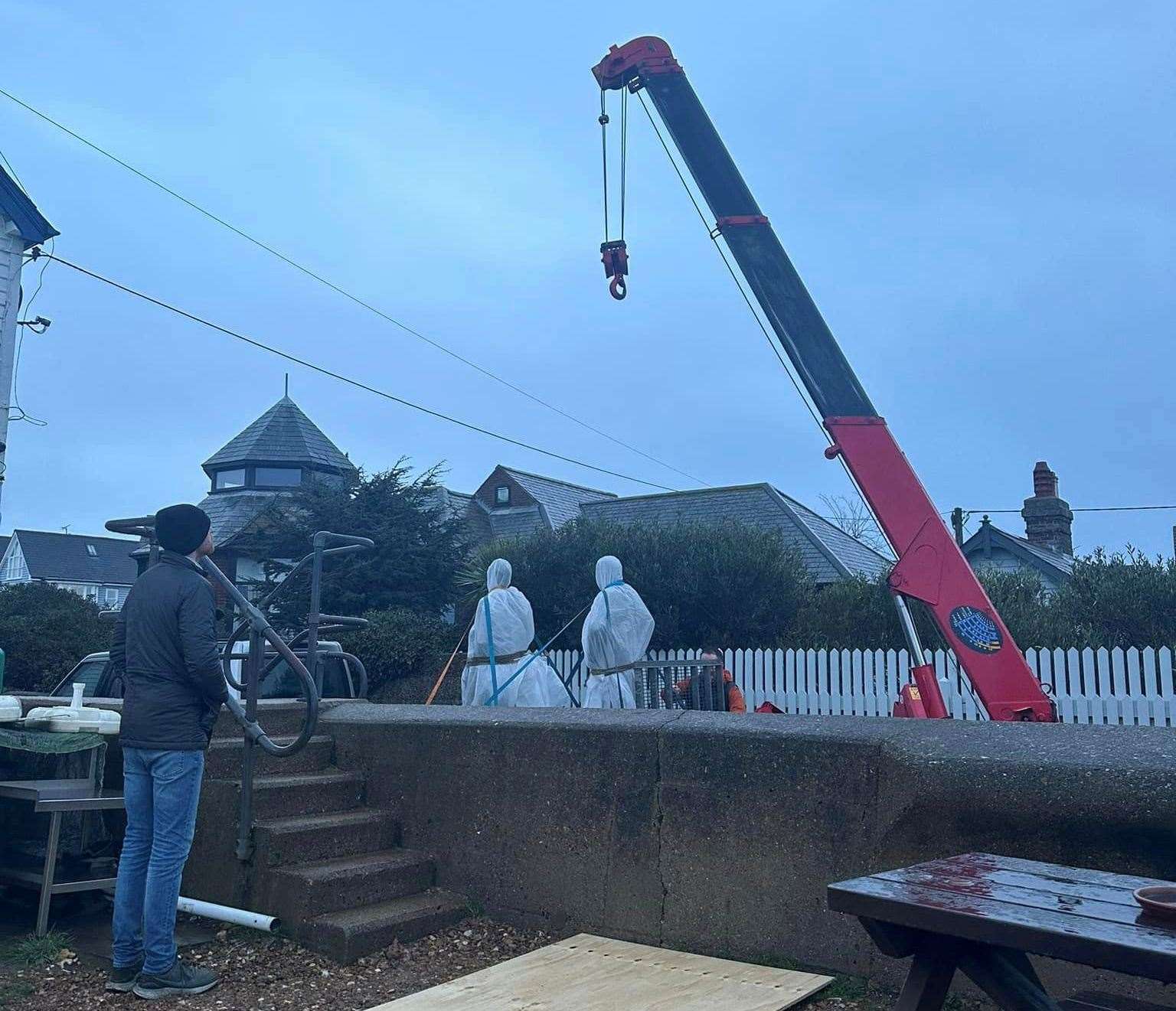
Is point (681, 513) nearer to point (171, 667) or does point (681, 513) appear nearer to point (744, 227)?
point (744, 227)

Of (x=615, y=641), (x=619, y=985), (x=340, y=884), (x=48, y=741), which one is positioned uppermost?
(x=615, y=641)

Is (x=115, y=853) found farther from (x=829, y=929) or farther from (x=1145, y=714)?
(x=1145, y=714)

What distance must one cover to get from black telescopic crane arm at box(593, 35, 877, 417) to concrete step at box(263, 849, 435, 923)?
4.66 m

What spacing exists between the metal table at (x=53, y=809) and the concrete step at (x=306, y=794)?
0.63 meters

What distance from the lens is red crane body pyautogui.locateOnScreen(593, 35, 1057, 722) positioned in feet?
23.0

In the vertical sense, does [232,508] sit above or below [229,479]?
below

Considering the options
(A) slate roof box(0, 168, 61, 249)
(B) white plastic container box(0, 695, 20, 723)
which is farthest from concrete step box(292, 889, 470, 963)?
(A) slate roof box(0, 168, 61, 249)

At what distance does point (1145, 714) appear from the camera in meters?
10.3

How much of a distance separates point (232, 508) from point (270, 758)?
70.0 ft

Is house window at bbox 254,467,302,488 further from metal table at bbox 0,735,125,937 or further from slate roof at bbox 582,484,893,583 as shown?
metal table at bbox 0,735,125,937

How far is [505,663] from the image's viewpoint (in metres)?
8.29

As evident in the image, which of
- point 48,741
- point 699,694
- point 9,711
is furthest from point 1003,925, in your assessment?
point 699,694

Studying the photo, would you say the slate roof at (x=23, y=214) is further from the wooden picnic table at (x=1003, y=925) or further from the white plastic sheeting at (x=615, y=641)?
the wooden picnic table at (x=1003, y=925)

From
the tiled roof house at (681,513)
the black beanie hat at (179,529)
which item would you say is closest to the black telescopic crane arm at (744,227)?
the black beanie hat at (179,529)
